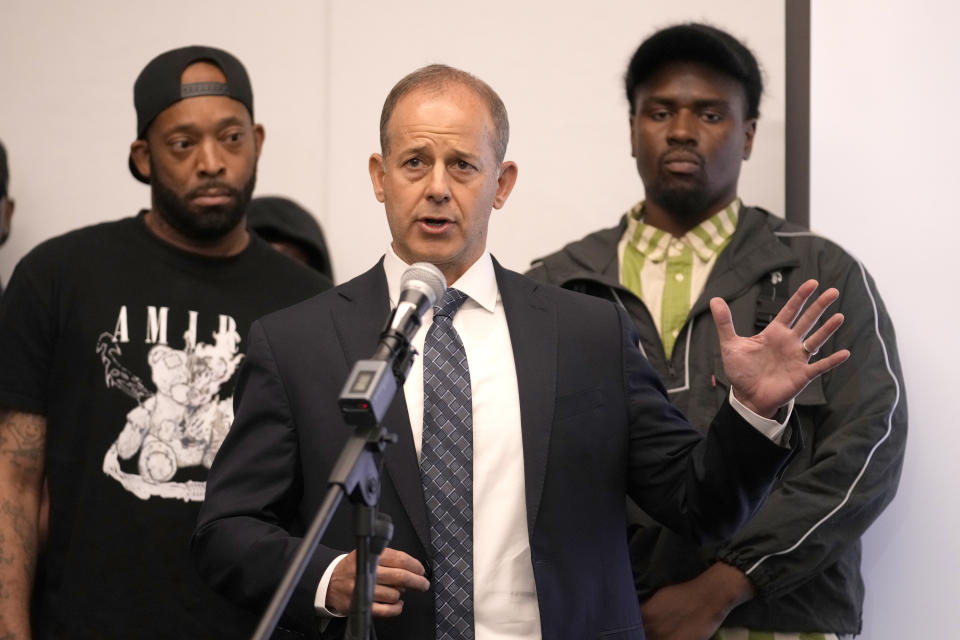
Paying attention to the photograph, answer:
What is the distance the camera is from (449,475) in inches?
91.0

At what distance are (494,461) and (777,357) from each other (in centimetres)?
53

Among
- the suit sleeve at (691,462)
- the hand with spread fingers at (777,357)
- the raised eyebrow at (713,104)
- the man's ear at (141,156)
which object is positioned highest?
the raised eyebrow at (713,104)

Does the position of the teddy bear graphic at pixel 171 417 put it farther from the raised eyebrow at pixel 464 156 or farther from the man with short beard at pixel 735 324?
the raised eyebrow at pixel 464 156

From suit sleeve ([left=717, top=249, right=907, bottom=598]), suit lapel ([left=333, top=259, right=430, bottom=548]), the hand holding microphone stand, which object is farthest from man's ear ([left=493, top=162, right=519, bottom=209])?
suit sleeve ([left=717, top=249, right=907, bottom=598])

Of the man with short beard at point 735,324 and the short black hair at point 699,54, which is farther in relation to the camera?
the short black hair at point 699,54

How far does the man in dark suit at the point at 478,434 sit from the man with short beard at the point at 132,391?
78 cm

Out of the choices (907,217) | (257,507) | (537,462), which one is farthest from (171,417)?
(907,217)

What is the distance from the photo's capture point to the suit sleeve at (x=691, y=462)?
2.24m

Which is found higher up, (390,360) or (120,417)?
(390,360)

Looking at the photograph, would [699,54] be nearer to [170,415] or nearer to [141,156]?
[141,156]

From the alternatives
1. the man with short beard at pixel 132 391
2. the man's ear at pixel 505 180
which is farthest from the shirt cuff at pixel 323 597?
the man with short beard at pixel 132 391

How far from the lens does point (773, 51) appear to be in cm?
417

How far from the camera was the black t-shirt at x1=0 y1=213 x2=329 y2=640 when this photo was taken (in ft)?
10.1

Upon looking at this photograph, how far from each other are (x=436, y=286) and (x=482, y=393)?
465 mm
